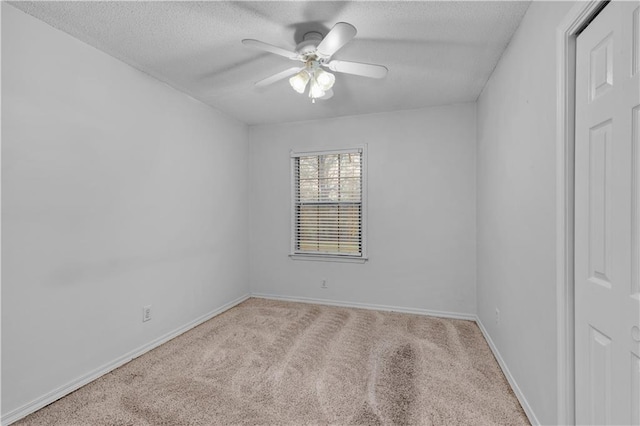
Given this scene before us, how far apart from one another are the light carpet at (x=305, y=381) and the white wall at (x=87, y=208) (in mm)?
310

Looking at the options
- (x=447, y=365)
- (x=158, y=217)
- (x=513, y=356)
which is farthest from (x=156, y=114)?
(x=513, y=356)

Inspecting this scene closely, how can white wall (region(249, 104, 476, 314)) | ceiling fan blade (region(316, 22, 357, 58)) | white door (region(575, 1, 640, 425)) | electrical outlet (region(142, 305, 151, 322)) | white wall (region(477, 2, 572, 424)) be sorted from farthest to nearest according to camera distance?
1. white wall (region(249, 104, 476, 314))
2. electrical outlet (region(142, 305, 151, 322))
3. ceiling fan blade (region(316, 22, 357, 58))
4. white wall (region(477, 2, 572, 424))
5. white door (region(575, 1, 640, 425))

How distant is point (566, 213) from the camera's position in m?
1.35

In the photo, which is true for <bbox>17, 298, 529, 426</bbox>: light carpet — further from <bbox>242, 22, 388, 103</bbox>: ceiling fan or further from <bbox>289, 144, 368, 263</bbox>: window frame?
<bbox>242, 22, 388, 103</bbox>: ceiling fan

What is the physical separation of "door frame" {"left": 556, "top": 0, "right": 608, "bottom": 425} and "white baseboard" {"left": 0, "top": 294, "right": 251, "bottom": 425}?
2.88m

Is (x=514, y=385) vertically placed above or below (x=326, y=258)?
below

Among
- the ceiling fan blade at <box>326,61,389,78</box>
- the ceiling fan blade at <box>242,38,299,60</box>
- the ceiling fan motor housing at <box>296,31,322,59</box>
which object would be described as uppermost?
the ceiling fan motor housing at <box>296,31,322,59</box>

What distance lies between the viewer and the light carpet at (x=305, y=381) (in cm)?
181

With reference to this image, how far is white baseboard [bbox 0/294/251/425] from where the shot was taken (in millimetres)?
1787

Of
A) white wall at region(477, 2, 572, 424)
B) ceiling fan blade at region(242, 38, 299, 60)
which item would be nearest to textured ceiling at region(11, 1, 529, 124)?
ceiling fan blade at region(242, 38, 299, 60)

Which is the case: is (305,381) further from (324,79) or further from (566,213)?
(324,79)

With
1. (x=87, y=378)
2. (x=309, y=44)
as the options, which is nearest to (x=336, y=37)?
(x=309, y=44)

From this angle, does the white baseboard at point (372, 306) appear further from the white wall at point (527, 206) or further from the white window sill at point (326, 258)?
the white wall at point (527, 206)

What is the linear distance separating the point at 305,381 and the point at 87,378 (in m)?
1.56
